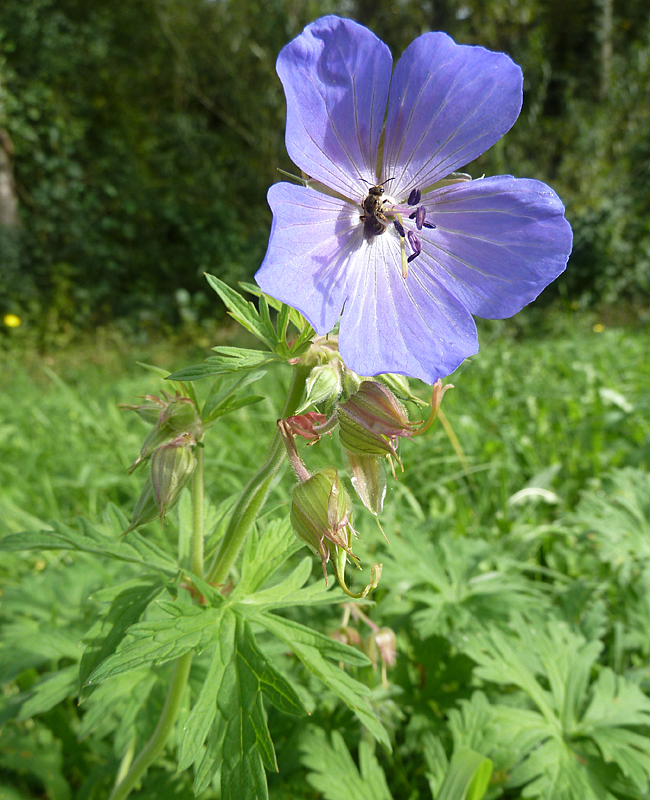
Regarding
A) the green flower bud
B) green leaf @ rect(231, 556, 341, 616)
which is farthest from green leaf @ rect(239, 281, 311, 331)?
green leaf @ rect(231, 556, 341, 616)

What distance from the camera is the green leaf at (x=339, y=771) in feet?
4.22

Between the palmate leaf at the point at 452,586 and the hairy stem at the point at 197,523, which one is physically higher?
the palmate leaf at the point at 452,586

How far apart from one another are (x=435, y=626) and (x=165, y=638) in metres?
0.96

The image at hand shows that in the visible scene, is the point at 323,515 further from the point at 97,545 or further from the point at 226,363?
the point at 97,545

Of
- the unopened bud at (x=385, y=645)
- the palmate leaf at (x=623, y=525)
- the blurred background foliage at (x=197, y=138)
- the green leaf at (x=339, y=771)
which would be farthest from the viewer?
the blurred background foliage at (x=197, y=138)

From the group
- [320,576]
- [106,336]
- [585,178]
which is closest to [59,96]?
[106,336]

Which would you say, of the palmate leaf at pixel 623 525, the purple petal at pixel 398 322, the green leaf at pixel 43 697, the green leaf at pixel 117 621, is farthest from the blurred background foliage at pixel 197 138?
Answer: the purple petal at pixel 398 322

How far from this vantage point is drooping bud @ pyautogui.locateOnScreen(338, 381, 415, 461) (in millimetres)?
825

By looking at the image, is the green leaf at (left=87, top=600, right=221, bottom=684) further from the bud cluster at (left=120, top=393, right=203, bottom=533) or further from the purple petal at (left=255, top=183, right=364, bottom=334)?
the purple petal at (left=255, top=183, right=364, bottom=334)

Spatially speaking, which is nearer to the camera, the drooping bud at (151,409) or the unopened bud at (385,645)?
the drooping bud at (151,409)

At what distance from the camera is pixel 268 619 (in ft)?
3.13

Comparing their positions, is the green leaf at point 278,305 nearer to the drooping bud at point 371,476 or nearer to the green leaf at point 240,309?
the green leaf at point 240,309

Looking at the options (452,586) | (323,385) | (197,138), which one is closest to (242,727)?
(323,385)

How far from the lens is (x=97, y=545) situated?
1041 millimetres
